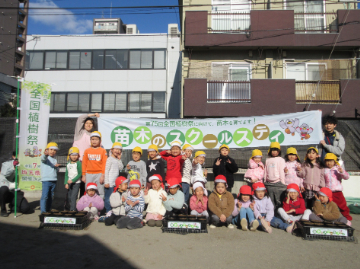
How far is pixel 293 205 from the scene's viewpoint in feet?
17.5

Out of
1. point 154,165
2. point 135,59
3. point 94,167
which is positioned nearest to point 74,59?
point 135,59

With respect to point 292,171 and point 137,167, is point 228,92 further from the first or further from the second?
point 137,167

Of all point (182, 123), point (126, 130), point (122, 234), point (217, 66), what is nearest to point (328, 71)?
point (217, 66)

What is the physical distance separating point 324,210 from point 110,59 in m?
16.9

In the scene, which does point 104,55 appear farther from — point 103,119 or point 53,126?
point 103,119

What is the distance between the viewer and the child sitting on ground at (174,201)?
559 cm

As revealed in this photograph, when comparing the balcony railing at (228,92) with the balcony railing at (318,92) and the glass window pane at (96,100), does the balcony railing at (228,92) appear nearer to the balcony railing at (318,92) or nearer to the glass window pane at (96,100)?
the balcony railing at (318,92)

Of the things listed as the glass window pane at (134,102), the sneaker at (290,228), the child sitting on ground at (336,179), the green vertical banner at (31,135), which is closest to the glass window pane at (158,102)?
the glass window pane at (134,102)

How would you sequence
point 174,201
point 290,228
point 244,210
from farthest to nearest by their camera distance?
1. point 174,201
2. point 244,210
3. point 290,228

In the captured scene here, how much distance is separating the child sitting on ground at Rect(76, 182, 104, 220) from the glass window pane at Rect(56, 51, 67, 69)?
15.7 metres

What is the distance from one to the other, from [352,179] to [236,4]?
828 cm

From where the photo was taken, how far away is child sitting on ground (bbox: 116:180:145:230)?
514 centimetres

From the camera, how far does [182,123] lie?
760 centimetres

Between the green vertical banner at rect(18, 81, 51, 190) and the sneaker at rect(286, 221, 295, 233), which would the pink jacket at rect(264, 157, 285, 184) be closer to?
the sneaker at rect(286, 221, 295, 233)
